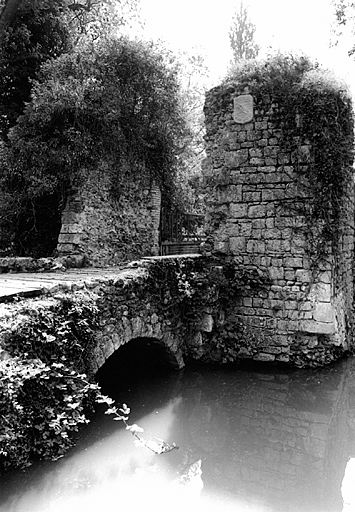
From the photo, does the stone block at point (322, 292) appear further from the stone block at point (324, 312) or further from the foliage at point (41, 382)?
the foliage at point (41, 382)

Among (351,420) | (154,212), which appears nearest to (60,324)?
(351,420)

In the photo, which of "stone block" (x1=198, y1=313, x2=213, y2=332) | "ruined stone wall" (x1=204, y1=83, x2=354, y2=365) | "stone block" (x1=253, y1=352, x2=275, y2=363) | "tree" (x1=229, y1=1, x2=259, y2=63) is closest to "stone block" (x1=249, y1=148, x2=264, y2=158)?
"ruined stone wall" (x1=204, y1=83, x2=354, y2=365)

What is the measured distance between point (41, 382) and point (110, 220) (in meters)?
5.13

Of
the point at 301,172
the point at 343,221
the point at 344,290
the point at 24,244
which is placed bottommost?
the point at 344,290

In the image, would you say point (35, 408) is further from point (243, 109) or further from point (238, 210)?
point (243, 109)

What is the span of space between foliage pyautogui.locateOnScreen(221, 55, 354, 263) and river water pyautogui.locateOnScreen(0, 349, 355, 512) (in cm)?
213

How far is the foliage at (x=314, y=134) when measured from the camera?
657cm

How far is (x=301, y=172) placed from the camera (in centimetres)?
668

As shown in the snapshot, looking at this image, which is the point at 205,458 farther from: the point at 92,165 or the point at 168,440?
the point at 92,165

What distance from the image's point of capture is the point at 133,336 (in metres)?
5.59

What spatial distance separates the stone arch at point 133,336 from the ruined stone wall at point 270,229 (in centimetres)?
114

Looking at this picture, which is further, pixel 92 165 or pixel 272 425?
pixel 92 165

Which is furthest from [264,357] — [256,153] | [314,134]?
[314,134]

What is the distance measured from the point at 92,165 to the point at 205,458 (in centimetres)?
545
